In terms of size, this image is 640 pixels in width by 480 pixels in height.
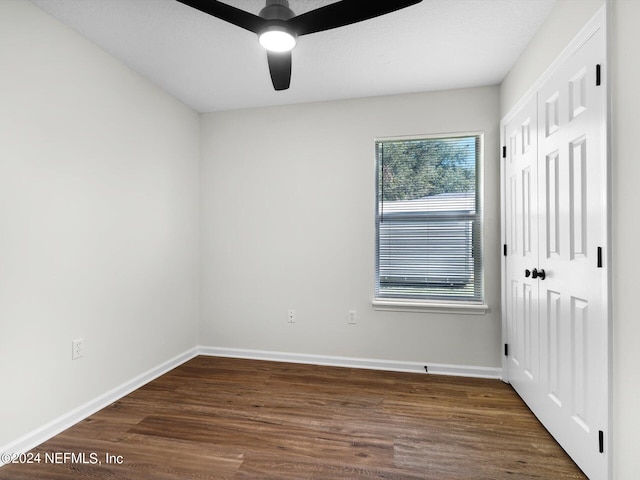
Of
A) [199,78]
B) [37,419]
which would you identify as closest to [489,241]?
[199,78]

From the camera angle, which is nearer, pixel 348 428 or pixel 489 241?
pixel 348 428

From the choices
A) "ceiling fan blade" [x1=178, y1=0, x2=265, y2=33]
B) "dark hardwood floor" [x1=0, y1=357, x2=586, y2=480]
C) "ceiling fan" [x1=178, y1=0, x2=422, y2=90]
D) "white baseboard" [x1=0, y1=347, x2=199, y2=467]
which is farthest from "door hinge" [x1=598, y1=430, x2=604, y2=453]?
"white baseboard" [x1=0, y1=347, x2=199, y2=467]

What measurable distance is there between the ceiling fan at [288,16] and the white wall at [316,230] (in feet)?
5.35

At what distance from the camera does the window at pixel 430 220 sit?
3.14 m

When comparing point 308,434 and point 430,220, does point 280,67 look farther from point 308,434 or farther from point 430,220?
point 308,434

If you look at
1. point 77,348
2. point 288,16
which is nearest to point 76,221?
point 77,348

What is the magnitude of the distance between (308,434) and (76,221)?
1.99 m

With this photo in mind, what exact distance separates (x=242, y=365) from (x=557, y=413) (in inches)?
97.7

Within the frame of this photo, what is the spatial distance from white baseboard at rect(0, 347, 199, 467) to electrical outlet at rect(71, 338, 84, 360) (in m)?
0.34

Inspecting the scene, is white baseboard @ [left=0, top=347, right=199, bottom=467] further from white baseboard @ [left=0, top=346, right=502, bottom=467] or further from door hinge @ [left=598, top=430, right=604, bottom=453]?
door hinge @ [left=598, top=430, right=604, bottom=453]

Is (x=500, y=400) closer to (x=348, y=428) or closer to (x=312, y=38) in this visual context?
(x=348, y=428)

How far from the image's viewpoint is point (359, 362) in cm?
331

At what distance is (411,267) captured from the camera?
326 centimetres

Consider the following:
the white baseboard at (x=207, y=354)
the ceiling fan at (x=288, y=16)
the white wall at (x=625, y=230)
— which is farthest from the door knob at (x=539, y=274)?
the ceiling fan at (x=288, y=16)
